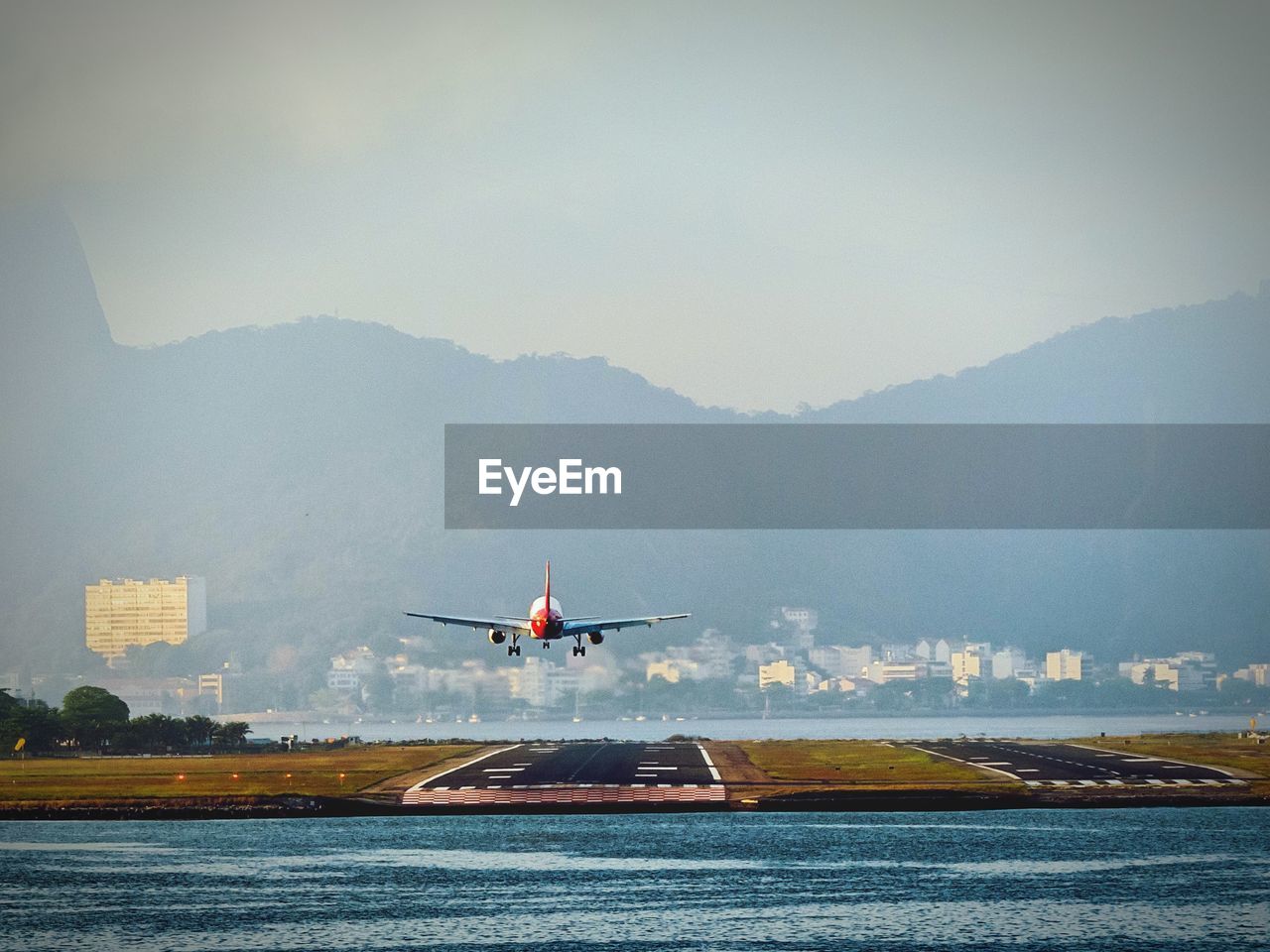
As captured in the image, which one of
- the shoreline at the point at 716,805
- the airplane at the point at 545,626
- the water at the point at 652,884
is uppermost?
the airplane at the point at 545,626

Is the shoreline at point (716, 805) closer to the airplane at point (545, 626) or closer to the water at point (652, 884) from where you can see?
the water at point (652, 884)

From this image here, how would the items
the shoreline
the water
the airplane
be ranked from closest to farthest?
the water < the shoreline < the airplane

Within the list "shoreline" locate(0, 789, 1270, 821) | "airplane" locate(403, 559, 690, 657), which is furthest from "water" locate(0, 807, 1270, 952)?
"airplane" locate(403, 559, 690, 657)

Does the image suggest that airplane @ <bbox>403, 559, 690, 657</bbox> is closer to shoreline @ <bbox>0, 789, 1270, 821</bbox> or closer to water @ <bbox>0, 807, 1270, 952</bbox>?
shoreline @ <bbox>0, 789, 1270, 821</bbox>

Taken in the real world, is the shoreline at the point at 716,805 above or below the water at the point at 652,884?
above

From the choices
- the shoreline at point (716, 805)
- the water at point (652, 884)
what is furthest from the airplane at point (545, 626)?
the water at point (652, 884)

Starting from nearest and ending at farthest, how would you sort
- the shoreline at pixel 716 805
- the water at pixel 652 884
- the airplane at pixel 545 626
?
the water at pixel 652 884, the shoreline at pixel 716 805, the airplane at pixel 545 626

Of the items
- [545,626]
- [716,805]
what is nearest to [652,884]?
[716,805]

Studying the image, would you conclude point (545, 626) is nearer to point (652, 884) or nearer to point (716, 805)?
point (716, 805)

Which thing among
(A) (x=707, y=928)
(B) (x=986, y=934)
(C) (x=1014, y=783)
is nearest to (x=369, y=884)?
(A) (x=707, y=928)
